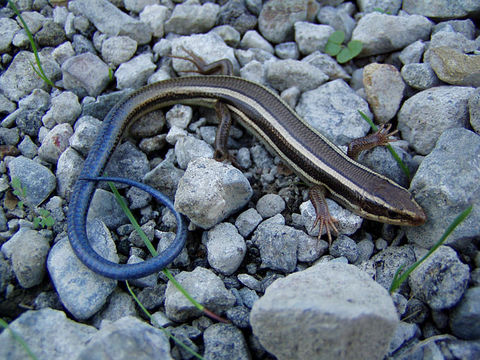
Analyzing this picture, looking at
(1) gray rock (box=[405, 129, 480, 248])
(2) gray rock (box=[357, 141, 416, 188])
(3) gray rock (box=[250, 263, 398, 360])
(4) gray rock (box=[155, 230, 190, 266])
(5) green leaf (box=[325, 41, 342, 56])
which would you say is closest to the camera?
(3) gray rock (box=[250, 263, 398, 360])

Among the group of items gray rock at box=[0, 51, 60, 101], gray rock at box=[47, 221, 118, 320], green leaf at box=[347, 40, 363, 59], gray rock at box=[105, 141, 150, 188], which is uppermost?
green leaf at box=[347, 40, 363, 59]

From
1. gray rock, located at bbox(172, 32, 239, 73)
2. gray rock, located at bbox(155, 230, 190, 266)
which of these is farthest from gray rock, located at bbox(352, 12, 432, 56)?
gray rock, located at bbox(155, 230, 190, 266)

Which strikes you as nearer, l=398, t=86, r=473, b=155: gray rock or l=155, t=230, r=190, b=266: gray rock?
l=155, t=230, r=190, b=266: gray rock

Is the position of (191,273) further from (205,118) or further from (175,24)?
(175,24)

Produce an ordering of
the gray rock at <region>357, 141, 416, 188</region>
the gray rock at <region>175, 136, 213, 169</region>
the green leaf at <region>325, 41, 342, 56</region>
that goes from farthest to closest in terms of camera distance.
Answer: the green leaf at <region>325, 41, 342, 56</region> → the gray rock at <region>175, 136, 213, 169</region> → the gray rock at <region>357, 141, 416, 188</region>

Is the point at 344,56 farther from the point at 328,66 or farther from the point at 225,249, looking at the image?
the point at 225,249

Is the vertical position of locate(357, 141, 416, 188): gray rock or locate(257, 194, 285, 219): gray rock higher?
locate(357, 141, 416, 188): gray rock

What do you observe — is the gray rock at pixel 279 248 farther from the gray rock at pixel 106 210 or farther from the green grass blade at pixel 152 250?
the gray rock at pixel 106 210

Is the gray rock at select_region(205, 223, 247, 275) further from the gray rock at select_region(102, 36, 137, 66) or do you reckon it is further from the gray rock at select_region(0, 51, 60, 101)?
the gray rock at select_region(0, 51, 60, 101)
